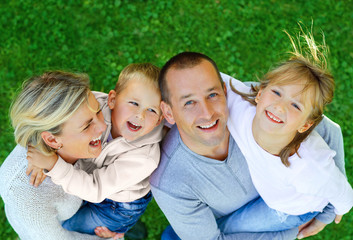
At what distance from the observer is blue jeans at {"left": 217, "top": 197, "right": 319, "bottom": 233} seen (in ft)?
9.92

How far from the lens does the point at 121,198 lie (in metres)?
3.01

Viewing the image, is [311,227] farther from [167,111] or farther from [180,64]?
[180,64]

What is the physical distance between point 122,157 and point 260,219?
129 centimetres

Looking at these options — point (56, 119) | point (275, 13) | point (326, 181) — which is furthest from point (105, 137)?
point (275, 13)

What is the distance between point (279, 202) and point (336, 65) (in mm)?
2862

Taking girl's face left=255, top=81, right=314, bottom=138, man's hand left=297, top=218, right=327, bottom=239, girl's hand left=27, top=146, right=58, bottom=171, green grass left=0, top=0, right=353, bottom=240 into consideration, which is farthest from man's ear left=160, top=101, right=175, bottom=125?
green grass left=0, top=0, right=353, bottom=240

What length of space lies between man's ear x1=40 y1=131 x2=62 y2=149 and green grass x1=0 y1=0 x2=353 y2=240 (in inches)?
86.3

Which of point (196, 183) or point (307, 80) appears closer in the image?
point (307, 80)

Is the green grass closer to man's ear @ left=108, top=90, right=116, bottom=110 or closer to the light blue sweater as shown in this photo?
man's ear @ left=108, top=90, right=116, bottom=110

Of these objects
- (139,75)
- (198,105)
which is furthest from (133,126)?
(198,105)

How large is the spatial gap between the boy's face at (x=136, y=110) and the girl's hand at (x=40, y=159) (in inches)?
22.2

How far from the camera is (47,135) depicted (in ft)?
8.44

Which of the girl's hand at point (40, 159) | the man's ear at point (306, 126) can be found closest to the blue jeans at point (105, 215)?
the girl's hand at point (40, 159)

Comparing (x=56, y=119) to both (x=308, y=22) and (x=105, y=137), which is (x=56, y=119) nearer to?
(x=105, y=137)
